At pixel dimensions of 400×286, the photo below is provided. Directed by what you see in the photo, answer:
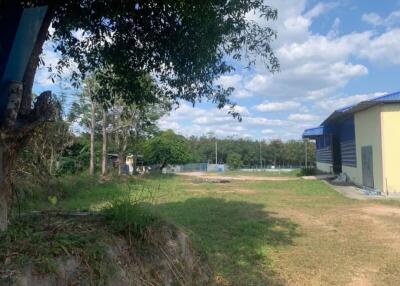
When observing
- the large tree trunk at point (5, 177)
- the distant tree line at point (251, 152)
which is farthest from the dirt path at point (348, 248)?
the distant tree line at point (251, 152)

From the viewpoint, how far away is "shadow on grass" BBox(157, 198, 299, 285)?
6551mm

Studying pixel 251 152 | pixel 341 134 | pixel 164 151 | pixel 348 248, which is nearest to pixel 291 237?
pixel 348 248

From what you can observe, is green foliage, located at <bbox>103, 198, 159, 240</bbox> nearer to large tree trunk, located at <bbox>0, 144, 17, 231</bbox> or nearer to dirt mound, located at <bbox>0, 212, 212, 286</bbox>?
dirt mound, located at <bbox>0, 212, 212, 286</bbox>

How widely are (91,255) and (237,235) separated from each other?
6.02 meters

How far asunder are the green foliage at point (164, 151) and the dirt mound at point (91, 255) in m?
34.2

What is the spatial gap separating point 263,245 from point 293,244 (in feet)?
2.18

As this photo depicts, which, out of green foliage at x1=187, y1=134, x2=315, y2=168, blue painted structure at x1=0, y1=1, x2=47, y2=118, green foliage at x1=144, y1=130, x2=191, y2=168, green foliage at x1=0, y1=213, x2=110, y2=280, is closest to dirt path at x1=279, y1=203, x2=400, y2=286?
green foliage at x1=0, y1=213, x2=110, y2=280

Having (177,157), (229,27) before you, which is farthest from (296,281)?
(177,157)

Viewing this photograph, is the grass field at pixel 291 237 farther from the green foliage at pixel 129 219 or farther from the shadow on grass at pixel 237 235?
the green foliage at pixel 129 219

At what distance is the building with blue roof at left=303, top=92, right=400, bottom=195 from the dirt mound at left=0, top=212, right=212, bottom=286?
14.8 metres

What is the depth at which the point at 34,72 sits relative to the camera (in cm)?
438

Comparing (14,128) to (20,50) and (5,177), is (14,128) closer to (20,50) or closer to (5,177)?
(5,177)

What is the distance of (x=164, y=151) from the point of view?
39875mm

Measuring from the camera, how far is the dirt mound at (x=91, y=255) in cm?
340
